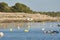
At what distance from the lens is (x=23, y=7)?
98812mm

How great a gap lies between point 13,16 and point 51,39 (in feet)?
185

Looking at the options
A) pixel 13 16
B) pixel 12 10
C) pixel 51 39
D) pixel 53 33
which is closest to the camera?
pixel 51 39

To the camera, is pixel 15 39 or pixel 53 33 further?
pixel 53 33

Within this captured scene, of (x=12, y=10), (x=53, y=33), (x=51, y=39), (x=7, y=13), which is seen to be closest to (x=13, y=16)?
(x=7, y=13)

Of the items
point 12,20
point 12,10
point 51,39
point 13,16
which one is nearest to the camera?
point 51,39

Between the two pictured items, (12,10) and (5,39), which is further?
(12,10)

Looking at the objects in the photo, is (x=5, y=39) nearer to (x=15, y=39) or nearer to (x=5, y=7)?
(x=15, y=39)

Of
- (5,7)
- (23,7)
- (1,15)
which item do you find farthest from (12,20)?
(23,7)

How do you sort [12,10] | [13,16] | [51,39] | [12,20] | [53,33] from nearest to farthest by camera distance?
1. [51,39]
2. [53,33]
3. [12,20]
4. [13,16]
5. [12,10]

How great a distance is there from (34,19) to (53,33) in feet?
168

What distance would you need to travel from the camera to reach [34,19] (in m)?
89.0

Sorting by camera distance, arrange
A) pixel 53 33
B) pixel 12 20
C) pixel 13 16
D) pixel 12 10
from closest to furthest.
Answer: pixel 53 33
pixel 12 20
pixel 13 16
pixel 12 10

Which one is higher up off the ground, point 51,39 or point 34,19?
point 51,39

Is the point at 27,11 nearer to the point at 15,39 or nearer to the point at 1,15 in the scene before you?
the point at 1,15
